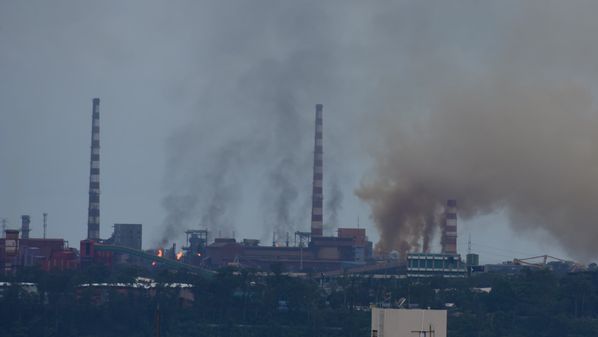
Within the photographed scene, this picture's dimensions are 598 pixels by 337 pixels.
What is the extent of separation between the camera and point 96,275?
439 feet

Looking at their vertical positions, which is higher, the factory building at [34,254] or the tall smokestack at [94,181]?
the tall smokestack at [94,181]

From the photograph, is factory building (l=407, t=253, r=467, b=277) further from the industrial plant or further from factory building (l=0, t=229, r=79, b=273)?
factory building (l=0, t=229, r=79, b=273)

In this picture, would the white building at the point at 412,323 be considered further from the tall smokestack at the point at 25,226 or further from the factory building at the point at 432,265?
the tall smokestack at the point at 25,226

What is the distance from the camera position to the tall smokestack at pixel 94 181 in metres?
160

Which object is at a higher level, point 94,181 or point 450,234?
point 94,181

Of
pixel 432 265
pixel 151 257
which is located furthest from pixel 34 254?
pixel 432 265

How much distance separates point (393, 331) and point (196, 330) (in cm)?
6090

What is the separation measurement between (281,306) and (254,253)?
52.0 meters

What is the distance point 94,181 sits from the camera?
161625 mm

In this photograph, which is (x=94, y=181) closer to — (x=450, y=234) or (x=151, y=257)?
(x=151, y=257)

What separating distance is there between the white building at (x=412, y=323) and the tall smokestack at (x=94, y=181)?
117 m

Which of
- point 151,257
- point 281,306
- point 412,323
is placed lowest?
point 412,323

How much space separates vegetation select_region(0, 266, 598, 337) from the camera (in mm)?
106000

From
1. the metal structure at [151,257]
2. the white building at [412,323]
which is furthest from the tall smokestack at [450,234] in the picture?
the white building at [412,323]
